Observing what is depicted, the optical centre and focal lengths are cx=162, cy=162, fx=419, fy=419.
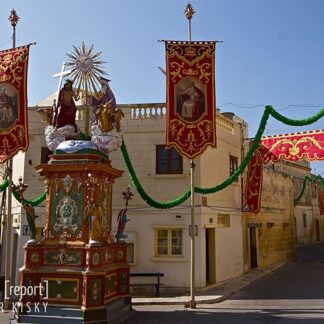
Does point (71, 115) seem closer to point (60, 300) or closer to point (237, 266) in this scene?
point (60, 300)

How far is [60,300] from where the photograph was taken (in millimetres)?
10594

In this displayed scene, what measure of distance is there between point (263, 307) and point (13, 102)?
10227 millimetres

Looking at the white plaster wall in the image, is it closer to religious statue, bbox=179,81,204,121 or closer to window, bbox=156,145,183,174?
window, bbox=156,145,183,174

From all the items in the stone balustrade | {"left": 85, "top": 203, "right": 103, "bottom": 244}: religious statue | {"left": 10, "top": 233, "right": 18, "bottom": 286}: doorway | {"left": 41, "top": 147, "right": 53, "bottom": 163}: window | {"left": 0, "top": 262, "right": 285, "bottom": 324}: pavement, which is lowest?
{"left": 0, "top": 262, "right": 285, "bottom": 324}: pavement

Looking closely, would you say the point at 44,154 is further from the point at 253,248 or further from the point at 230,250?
the point at 253,248

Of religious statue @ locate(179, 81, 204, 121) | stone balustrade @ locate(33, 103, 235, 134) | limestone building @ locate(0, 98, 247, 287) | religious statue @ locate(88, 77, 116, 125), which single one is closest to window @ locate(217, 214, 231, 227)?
limestone building @ locate(0, 98, 247, 287)

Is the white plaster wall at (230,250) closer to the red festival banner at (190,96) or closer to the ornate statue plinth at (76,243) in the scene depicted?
the red festival banner at (190,96)

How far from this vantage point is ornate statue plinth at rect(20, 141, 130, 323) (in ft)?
34.2

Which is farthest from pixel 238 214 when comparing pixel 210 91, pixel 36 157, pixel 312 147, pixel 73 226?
pixel 73 226

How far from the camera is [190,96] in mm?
13398

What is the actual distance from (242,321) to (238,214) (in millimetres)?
9391

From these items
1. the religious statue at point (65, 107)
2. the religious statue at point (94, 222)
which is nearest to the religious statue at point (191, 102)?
the religious statue at point (65, 107)

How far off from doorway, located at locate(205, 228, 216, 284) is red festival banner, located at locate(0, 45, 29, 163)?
863 centimetres

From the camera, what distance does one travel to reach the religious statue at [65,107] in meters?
12.1
